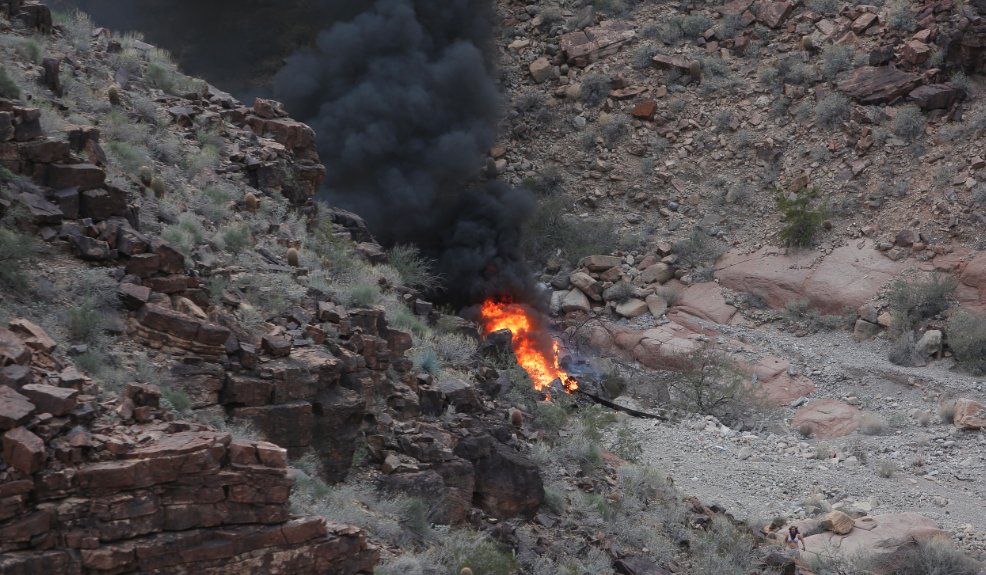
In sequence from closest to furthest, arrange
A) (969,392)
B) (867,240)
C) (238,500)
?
(238,500) → (969,392) → (867,240)

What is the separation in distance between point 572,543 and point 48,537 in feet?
24.4

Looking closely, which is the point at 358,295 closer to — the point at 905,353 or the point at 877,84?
the point at 905,353

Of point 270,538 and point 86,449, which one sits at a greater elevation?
point 86,449

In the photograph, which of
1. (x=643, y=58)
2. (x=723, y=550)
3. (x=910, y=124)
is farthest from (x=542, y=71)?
(x=723, y=550)

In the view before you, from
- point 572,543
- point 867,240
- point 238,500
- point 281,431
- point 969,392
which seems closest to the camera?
point 238,500

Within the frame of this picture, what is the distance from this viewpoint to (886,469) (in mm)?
20609

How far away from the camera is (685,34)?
1387 inches

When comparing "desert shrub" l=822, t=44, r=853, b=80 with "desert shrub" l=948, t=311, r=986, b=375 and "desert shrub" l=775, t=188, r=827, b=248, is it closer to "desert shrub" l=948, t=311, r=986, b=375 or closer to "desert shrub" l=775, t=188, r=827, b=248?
"desert shrub" l=775, t=188, r=827, b=248

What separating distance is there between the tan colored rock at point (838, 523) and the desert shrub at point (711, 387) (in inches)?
227

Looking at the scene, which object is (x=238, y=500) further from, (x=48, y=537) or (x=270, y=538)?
(x=48, y=537)

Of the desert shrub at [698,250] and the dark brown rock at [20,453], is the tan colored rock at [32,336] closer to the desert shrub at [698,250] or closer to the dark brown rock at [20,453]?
the dark brown rock at [20,453]

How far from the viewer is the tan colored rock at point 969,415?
871 inches

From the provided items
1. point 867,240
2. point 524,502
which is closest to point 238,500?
point 524,502

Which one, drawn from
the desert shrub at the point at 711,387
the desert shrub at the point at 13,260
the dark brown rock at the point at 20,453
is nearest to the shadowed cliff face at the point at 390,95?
the desert shrub at the point at 711,387
